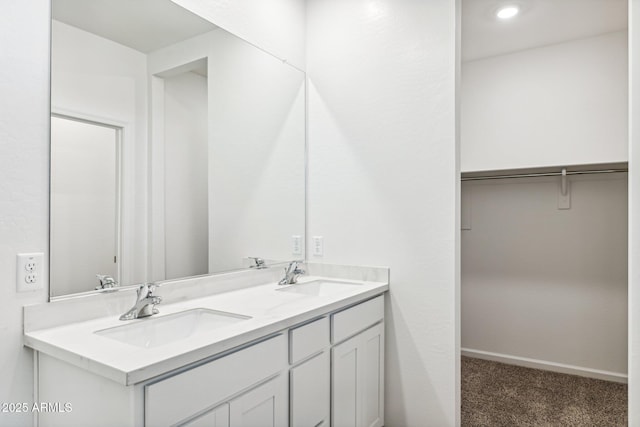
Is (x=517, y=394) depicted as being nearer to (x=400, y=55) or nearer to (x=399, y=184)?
(x=399, y=184)

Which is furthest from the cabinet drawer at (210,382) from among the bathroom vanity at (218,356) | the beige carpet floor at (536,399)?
the beige carpet floor at (536,399)

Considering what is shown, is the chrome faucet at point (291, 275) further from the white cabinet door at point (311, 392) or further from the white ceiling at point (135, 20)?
the white ceiling at point (135, 20)

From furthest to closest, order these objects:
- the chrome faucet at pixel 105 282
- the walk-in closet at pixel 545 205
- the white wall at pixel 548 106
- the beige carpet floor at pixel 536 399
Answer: the white wall at pixel 548 106
the walk-in closet at pixel 545 205
the beige carpet floor at pixel 536 399
the chrome faucet at pixel 105 282

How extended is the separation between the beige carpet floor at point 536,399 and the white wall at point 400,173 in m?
0.56

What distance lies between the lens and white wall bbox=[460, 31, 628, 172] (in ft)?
9.01

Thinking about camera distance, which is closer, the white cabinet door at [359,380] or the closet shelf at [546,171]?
the white cabinet door at [359,380]

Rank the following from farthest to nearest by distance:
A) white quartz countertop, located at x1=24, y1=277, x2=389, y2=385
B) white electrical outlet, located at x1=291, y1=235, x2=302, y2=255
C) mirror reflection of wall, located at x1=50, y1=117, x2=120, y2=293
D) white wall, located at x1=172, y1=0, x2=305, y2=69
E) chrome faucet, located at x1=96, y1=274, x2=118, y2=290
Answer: white electrical outlet, located at x1=291, y1=235, x2=302, y2=255, white wall, located at x1=172, y1=0, x2=305, y2=69, chrome faucet, located at x1=96, y1=274, x2=118, y2=290, mirror reflection of wall, located at x1=50, y1=117, x2=120, y2=293, white quartz countertop, located at x1=24, y1=277, x2=389, y2=385

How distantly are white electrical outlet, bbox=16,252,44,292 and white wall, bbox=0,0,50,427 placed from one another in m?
0.02

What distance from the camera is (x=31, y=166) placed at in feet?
4.15

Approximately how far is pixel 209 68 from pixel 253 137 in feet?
1.47

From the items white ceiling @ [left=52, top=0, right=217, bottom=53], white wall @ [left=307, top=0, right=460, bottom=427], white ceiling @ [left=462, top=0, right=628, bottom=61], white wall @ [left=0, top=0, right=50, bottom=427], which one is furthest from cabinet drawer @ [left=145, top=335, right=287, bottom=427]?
white ceiling @ [left=462, top=0, right=628, bottom=61]

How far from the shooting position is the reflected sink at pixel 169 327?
4.41 feet

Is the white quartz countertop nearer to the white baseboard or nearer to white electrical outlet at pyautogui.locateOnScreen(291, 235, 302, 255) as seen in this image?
white electrical outlet at pyautogui.locateOnScreen(291, 235, 302, 255)

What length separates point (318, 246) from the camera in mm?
2457
